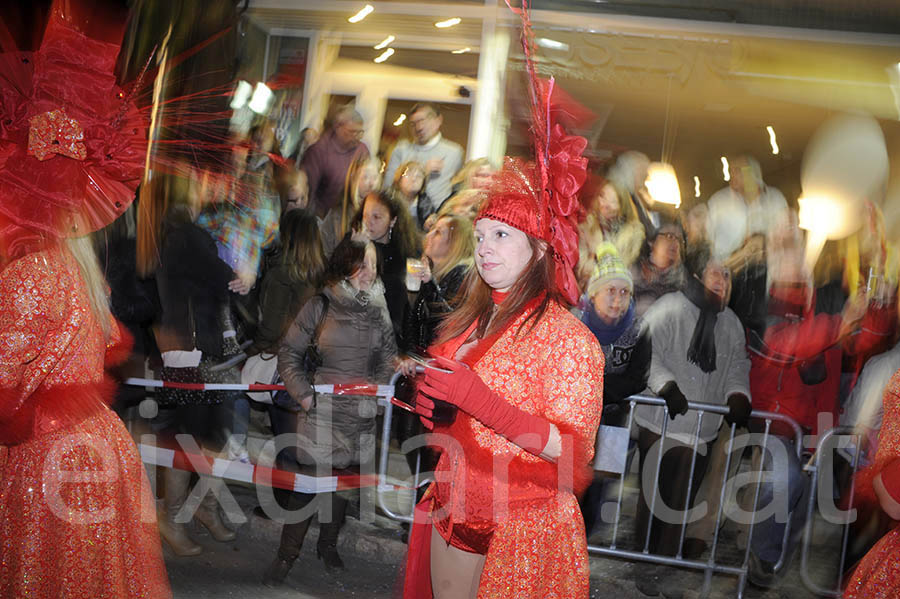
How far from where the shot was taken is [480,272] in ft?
8.93

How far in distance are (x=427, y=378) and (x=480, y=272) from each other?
17.7 inches

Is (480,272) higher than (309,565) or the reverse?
higher

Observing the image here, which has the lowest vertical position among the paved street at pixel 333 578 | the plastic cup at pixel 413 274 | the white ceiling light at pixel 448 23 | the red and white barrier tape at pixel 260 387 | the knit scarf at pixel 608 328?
the paved street at pixel 333 578

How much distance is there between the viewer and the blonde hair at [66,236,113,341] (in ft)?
9.14

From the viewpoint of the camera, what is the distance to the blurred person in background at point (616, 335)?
4457mm

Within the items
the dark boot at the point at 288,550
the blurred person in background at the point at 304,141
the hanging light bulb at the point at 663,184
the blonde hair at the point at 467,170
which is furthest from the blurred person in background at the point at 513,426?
the blurred person in background at the point at 304,141

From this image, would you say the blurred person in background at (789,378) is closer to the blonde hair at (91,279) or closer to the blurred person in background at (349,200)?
the blurred person in background at (349,200)

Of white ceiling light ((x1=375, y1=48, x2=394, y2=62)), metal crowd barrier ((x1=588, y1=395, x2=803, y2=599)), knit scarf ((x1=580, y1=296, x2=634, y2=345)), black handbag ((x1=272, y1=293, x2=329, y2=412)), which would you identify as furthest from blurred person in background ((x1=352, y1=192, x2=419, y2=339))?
metal crowd barrier ((x1=588, y1=395, x2=803, y2=599))

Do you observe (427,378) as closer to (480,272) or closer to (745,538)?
(480,272)

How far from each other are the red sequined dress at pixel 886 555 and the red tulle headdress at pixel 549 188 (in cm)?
101

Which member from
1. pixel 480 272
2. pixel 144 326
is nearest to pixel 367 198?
pixel 144 326

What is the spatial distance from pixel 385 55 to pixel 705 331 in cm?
282

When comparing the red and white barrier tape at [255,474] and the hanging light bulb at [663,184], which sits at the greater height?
the hanging light bulb at [663,184]

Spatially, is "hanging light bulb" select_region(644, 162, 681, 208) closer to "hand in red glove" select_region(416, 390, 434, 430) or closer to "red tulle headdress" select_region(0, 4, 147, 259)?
"hand in red glove" select_region(416, 390, 434, 430)
